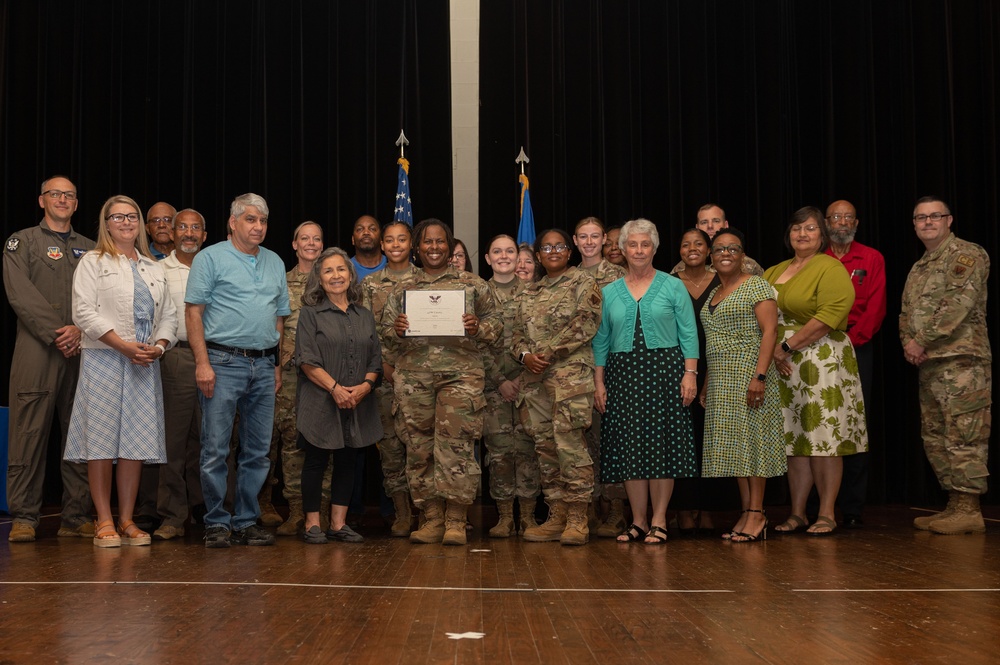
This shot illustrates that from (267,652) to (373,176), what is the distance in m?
5.25

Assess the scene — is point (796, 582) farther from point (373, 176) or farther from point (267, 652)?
point (373, 176)

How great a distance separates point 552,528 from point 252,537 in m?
1.44

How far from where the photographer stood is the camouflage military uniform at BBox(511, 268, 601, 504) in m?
4.73

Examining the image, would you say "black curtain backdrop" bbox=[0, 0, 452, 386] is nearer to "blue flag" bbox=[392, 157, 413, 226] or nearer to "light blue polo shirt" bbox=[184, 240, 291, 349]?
"blue flag" bbox=[392, 157, 413, 226]

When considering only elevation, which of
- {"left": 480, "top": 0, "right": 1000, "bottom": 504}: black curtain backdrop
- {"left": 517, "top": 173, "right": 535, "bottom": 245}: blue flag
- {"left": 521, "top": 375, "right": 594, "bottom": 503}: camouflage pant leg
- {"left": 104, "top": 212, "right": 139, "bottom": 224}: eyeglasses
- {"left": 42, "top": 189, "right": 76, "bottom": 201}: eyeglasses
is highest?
{"left": 480, "top": 0, "right": 1000, "bottom": 504}: black curtain backdrop

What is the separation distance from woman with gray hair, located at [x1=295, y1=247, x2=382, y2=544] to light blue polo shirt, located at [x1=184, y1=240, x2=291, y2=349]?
0.64ft

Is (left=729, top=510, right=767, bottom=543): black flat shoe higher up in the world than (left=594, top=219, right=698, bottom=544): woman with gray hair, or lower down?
lower down

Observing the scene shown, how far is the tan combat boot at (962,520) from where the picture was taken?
520 cm

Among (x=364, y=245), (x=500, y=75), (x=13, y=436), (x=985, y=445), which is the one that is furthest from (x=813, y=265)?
(x=13, y=436)

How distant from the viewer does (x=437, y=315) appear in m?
4.73

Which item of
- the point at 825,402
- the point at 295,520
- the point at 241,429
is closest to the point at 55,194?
the point at 241,429

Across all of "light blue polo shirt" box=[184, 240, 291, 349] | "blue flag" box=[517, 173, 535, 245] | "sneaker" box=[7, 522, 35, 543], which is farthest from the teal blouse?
"sneaker" box=[7, 522, 35, 543]

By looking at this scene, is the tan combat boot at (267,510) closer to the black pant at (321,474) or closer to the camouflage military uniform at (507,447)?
the black pant at (321,474)

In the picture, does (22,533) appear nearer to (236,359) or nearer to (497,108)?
(236,359)
